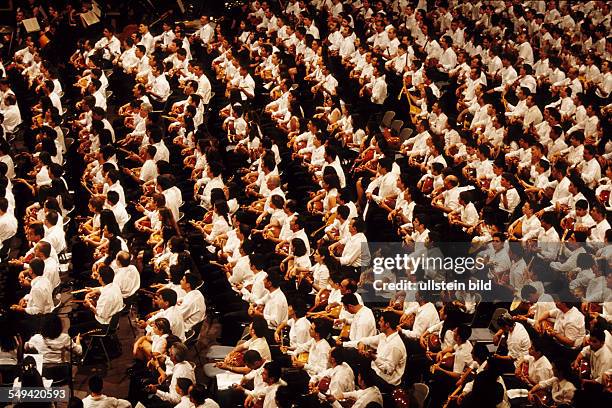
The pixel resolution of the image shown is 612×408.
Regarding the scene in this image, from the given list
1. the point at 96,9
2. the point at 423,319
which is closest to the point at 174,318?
the point at 423,319

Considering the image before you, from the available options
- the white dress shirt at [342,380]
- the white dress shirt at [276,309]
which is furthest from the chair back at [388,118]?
the white dress shirt at [342,380]

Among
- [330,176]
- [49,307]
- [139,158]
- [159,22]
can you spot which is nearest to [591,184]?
[330,176]

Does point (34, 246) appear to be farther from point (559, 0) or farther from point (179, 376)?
point (559, 0)

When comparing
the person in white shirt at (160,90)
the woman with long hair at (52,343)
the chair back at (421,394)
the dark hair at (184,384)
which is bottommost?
the chair back at (421,394)

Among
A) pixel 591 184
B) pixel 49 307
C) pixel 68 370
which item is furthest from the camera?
pixel 591 184

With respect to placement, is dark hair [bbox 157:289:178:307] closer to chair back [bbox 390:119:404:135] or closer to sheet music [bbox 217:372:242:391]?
sheet music [bbox 217:372:242:391]

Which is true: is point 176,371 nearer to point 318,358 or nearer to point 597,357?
point 318,358

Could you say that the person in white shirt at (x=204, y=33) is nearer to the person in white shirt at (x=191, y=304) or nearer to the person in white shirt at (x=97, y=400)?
the person in white shirt at (x=191, y=304)

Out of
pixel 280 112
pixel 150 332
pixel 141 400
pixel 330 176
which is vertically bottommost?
pixel 141 400

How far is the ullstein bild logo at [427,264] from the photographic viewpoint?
11008mm

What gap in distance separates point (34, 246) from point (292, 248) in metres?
3.36

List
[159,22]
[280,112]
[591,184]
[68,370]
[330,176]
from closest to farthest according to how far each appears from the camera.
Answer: [68,370]
[330,176]
[591,184]
[280,112]
[159,22]

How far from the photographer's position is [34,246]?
1134 centimetres

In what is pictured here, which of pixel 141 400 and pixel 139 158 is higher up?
pixel 139 158
